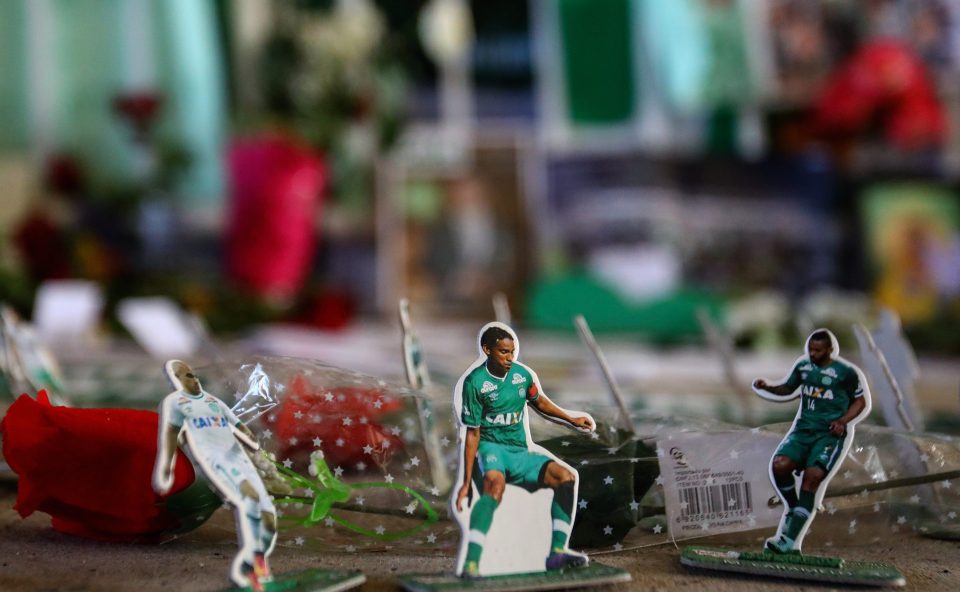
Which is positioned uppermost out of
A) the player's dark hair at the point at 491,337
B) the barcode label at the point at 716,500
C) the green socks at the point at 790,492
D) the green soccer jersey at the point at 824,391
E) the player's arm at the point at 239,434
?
the player's dark hair at the point at 491,337

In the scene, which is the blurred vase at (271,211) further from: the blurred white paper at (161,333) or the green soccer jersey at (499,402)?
the green soccer jersey at (499,402)

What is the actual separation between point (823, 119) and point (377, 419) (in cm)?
185

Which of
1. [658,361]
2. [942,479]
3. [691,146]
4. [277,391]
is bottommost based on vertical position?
[658,361]

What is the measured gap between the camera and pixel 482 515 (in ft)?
1.72

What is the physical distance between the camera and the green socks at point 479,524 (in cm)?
52

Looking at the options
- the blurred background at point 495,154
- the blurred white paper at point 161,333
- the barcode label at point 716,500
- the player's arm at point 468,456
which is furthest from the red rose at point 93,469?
the blurred background at point 495,154

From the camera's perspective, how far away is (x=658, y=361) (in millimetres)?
1604

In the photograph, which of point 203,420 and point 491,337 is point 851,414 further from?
point 203,420

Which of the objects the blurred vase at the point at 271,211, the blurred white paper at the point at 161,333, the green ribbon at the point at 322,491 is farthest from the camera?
the blurred vase at the point at 271,211

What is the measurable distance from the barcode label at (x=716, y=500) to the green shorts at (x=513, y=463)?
124 millimetres

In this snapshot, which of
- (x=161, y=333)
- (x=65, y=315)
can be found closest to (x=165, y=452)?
Answer: (x=161, y=333)

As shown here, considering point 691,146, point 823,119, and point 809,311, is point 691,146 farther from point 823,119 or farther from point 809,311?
point 809,311

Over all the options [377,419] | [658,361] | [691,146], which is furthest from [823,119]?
[377,419]

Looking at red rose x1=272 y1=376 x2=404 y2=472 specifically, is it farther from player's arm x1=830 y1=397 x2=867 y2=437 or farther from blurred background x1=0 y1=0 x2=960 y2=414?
blurred background x1=0 y1=0 x2=960 y2=414
